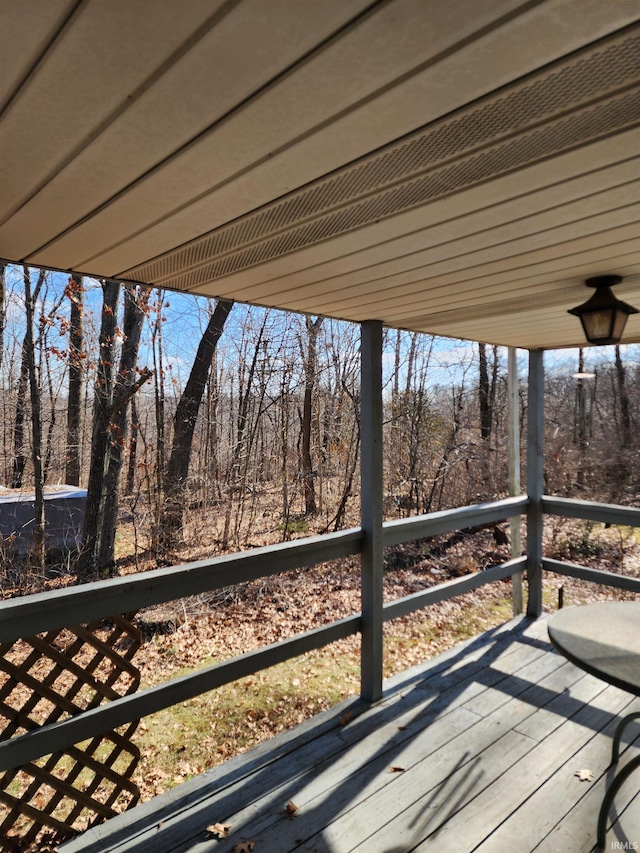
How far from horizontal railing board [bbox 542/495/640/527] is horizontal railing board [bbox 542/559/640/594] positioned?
37 cm

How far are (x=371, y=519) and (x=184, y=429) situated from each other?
14.4ft

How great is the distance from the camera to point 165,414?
21.8 feet

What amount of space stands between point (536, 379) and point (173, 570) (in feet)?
10.6

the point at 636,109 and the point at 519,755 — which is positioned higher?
the point at 636,109

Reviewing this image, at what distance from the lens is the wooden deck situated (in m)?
1.79

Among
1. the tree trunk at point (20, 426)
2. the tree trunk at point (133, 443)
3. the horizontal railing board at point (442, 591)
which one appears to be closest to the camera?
the horizontal railing board at point (442, 591)

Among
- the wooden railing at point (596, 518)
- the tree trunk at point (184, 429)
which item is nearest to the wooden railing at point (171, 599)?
the wooden railing at point (596, 518)

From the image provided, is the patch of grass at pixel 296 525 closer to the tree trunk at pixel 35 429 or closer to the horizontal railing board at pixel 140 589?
the tree trunk at pixel 35 429

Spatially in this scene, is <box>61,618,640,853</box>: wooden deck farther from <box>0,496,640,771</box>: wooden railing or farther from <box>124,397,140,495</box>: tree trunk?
<box>124,397,140,495</box>: tree trunk

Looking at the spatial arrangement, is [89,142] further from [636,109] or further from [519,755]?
[519,755]

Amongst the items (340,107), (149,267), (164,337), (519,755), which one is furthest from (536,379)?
(164,337)

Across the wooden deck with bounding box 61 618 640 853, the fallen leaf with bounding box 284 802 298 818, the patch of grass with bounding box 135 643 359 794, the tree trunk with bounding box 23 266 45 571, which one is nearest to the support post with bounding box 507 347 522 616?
the wooden deck with bounding box 61 618 640 853

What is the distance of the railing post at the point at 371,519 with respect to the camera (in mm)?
2721

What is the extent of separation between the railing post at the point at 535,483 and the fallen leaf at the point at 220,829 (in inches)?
112
